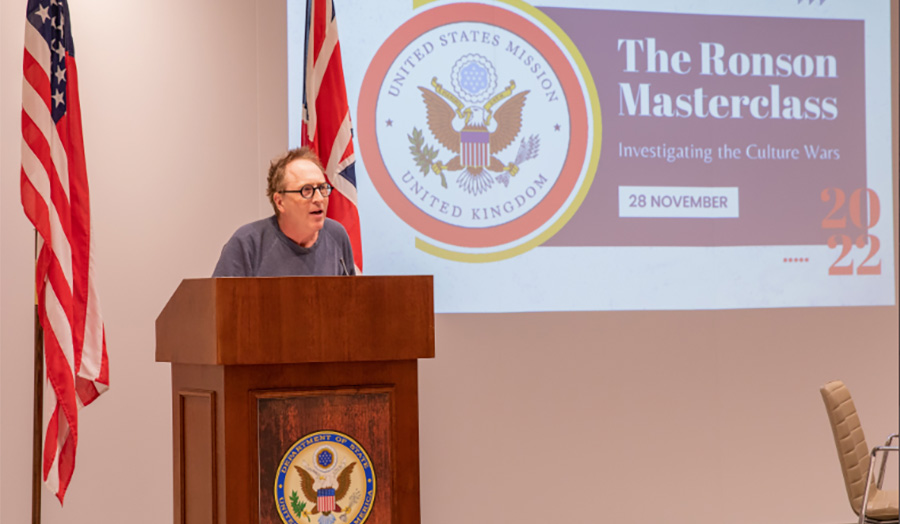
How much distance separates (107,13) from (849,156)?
3.92m

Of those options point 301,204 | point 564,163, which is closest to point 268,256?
point 301,204

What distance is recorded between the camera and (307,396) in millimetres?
2496

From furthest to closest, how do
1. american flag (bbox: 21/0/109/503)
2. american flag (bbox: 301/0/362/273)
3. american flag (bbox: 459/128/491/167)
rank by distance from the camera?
american flag (bbox: 459/128/491/167) → american flag (bbox: 301/0/362/273) → american flag (bbox: 21/0/109/503)

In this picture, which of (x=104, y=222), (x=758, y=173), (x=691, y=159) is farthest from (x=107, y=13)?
(x=758, y=173)

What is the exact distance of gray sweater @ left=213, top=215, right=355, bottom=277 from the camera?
315 cm

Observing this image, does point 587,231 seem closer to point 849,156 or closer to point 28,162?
point 849,156

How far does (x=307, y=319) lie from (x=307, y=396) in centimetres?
19

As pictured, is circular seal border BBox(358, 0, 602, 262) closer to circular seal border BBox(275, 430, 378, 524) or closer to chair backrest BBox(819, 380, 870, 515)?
chair backrest BBox(819, 380, 870, 515)

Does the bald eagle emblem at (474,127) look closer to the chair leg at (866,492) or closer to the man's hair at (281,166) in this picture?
the man's hair at (281,166)

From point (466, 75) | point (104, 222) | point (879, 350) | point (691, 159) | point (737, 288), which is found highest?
point (466, 75)

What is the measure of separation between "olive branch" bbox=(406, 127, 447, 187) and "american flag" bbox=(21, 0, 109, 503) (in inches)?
64.4

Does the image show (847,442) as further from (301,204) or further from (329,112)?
(329,112)

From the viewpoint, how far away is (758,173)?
5.34 meters

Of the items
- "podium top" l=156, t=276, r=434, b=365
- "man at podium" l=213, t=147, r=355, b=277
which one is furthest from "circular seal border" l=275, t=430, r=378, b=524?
"man at podium" l=213, t=147, r=355, b=277
